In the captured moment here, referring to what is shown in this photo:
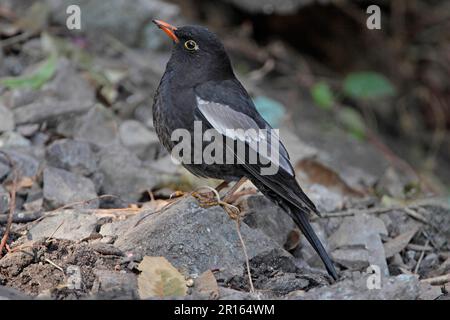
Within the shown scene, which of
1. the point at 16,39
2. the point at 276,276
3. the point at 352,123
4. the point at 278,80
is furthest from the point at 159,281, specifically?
the point at 278,80

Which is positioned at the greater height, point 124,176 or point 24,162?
point 24,162

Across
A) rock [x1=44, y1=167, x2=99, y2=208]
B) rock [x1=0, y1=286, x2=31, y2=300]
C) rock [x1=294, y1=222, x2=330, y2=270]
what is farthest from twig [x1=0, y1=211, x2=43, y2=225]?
rock [x1=294, y1=222, x2=330, y2=270]

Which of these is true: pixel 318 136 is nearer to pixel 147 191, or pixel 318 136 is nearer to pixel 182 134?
pixel 147 191

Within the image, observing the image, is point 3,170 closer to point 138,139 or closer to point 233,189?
point 138,139

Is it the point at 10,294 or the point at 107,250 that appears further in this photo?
the point at 107,250

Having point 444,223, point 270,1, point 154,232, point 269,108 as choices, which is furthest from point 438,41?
point 154,232
